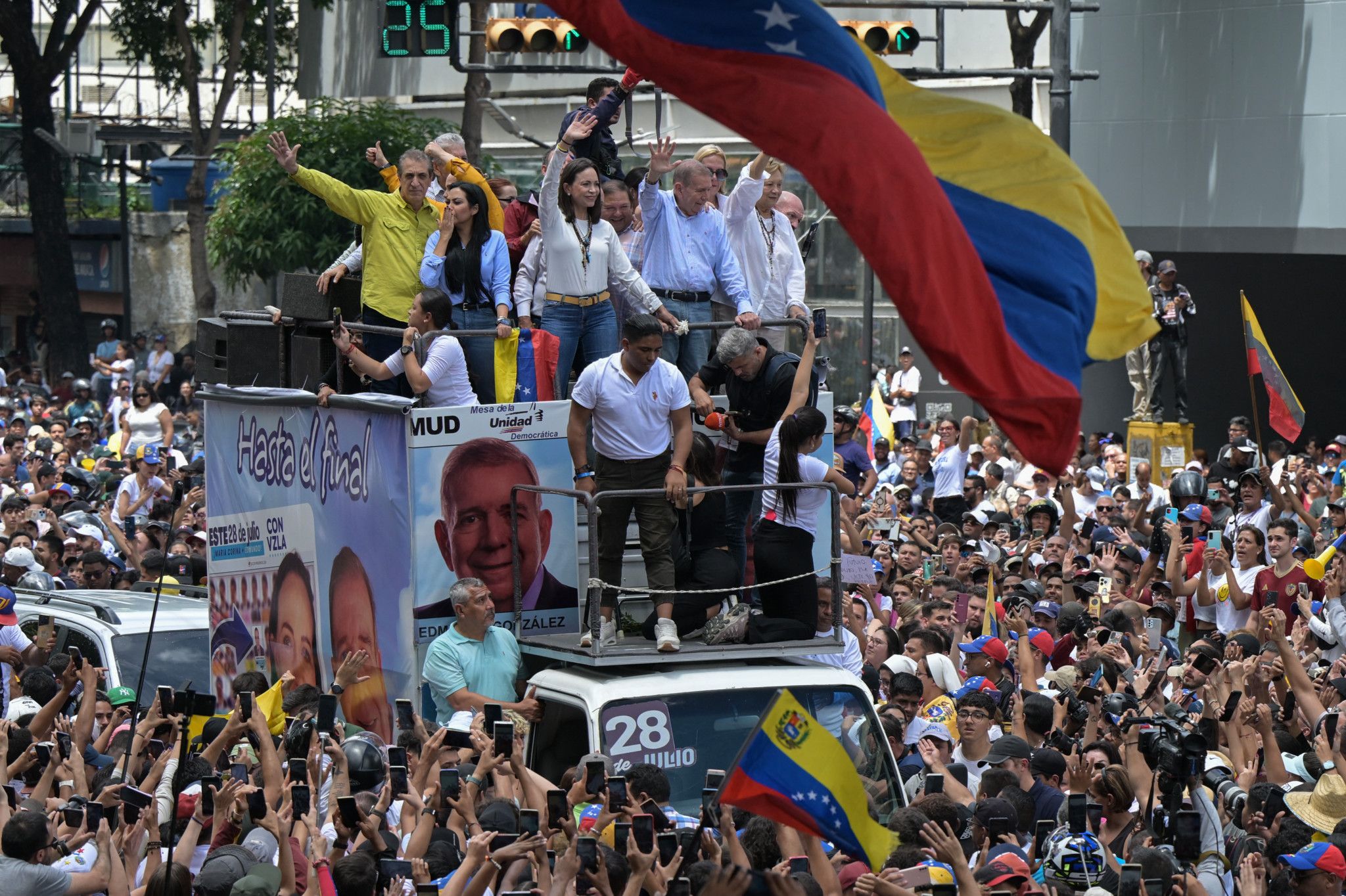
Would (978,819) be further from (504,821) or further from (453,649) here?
(453,649)

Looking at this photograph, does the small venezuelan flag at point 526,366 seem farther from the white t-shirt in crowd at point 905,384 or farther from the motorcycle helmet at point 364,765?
the white t-shirt in crowd at point 905,384

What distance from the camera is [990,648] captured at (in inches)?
Answer: 455

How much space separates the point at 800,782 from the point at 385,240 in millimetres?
5426

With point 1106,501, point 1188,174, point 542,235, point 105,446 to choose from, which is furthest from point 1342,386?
point 542,235

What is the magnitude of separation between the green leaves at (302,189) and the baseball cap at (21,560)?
1376 cm

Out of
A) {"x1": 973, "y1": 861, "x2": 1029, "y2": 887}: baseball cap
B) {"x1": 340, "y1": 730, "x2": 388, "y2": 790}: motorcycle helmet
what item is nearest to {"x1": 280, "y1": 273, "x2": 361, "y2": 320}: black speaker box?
{"x1": 340, "y1": 730, "x2": 388, "y2": 790}: motorcycle helmet

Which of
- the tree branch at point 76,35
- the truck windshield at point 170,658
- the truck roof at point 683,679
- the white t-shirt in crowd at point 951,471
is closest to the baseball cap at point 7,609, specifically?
the truck windshield at point 170,658

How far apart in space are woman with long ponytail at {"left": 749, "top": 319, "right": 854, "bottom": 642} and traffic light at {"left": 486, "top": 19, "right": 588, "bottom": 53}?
965 cm

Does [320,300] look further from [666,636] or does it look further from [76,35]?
[76,35]

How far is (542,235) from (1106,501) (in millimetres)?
8825

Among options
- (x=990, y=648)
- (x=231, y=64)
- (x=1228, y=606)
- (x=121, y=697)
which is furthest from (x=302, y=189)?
(x=990, y=648)

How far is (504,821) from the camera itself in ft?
25.0

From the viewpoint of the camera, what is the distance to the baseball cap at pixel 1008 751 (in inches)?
359

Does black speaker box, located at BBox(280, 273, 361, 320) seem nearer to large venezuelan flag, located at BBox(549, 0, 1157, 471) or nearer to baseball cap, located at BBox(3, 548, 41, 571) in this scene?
large venezuelan flag, located at BBox(549, 0, 1157, 471)
